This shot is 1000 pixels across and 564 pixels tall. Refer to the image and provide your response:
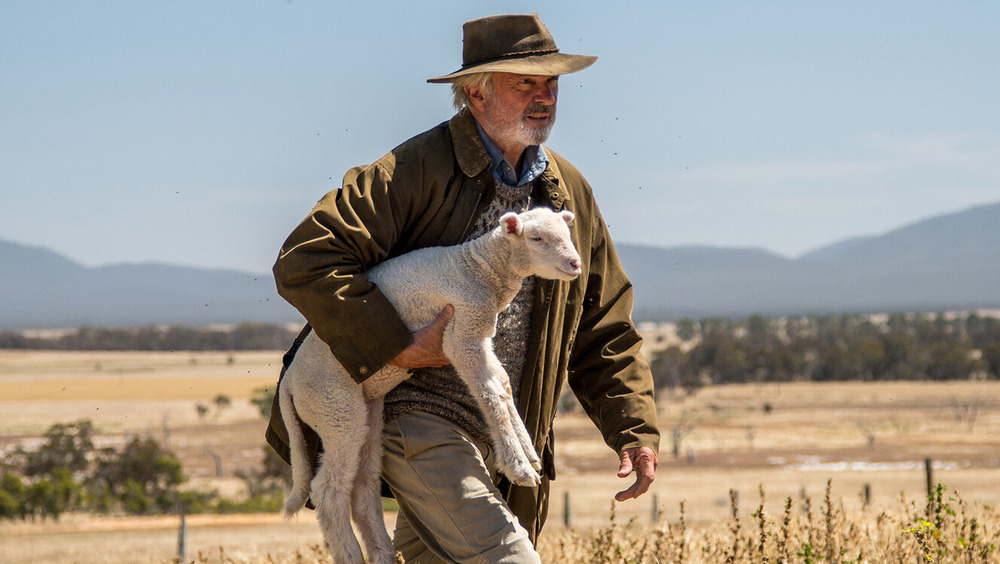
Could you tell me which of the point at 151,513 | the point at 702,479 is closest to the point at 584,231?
the point at 151,513

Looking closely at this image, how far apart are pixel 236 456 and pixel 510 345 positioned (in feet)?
156

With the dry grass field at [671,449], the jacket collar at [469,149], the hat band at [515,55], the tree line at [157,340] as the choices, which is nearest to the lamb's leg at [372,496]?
the jacket collar at [469,149]

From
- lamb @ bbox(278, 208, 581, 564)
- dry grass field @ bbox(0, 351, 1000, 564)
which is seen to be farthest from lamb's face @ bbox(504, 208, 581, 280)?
dry grass field @ bbox(0, 351, 1000, 564)

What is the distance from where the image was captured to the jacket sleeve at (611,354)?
4719 millimetres

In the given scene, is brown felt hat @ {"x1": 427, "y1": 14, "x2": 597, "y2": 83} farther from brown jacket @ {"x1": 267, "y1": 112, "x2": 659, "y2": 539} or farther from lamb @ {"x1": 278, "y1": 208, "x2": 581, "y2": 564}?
lamb @ {"x1": 278, "y1": 208, "x2": 581, "y2": 564}

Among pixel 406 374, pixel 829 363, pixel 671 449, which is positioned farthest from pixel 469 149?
pixel 829 363

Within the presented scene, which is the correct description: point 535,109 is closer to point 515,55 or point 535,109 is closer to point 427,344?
point 515,55

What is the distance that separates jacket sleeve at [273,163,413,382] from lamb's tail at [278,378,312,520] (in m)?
0.37

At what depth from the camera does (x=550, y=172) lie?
4504mm

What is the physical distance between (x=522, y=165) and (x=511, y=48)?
1.49 feet

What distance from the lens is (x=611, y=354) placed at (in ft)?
15.8

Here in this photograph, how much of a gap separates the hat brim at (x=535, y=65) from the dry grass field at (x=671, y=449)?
8.29ft

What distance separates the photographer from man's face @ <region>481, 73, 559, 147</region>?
13.9 ft

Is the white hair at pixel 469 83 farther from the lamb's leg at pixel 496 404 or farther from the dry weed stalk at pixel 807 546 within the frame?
the dry weed stalk at pixel 807 546
